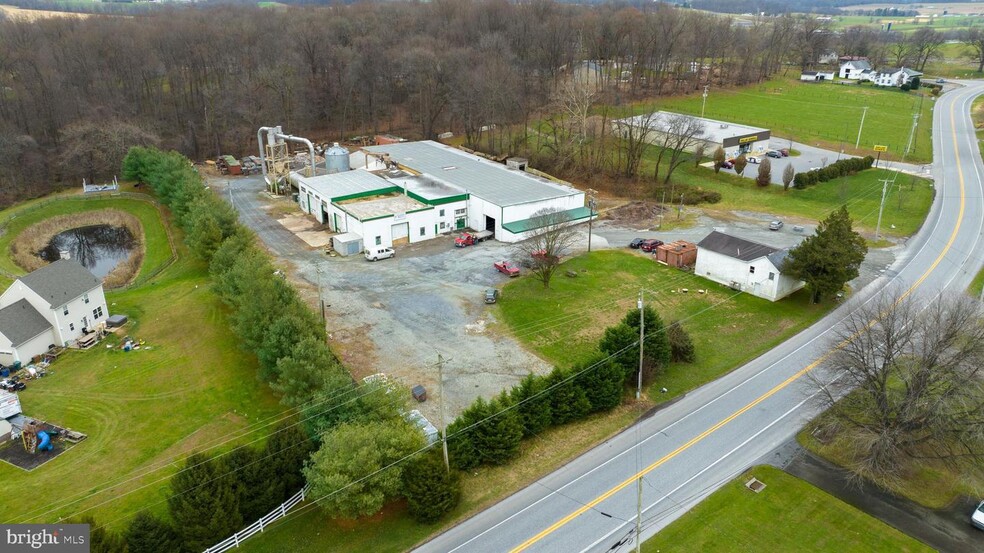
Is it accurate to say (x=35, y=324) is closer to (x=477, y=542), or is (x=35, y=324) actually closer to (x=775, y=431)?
(x=477, y=542)

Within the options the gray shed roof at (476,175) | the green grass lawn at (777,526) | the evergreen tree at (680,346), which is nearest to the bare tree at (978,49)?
the gray shed roof at (476,175)

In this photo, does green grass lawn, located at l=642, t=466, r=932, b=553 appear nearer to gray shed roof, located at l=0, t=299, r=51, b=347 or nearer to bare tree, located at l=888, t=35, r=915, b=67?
gray shed roof, located at l=0, t=299, r=51, b=347

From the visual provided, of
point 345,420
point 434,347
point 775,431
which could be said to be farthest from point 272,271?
point 775,431

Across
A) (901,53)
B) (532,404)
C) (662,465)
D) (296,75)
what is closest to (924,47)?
(901,53)

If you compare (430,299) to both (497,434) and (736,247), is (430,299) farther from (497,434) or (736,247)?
(736,247)

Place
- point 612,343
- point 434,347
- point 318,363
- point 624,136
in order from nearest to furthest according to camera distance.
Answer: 1. point 318,363
2. point 612,343
3. point 434,347
4. point 624,136

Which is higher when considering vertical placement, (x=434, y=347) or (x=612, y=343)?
(x=612, y=343)
